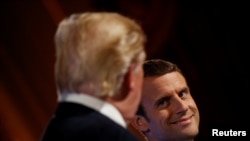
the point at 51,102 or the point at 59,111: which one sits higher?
the point at 59,111

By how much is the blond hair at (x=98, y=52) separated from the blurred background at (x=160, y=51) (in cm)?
148

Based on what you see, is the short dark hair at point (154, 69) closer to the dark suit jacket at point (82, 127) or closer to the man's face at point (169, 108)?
the man's face at point (169, 108)

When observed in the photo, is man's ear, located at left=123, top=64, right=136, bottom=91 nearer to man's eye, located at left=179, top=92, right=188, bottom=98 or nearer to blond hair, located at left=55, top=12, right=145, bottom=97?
blond hair, located at left=55, top=12, right=145, bottom=97

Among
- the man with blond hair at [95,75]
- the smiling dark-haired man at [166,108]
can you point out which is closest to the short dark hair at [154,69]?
the smiling dark-haired man at [166,108]

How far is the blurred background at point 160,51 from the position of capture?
2.19m

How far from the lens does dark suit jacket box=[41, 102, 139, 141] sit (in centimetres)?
66

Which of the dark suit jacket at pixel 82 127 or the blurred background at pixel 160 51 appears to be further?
the blurred background at pixel 160 51

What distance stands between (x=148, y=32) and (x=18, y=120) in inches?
29.6

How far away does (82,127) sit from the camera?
663 millimetres

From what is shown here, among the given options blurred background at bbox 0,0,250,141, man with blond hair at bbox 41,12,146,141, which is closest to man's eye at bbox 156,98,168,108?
man with blond hair at bbox 41,12,146,141

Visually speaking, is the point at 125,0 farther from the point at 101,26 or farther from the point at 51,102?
the point at 101,26

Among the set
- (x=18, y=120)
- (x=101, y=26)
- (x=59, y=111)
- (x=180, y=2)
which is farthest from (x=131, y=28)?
(x=180, y=2)

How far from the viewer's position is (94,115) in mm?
674

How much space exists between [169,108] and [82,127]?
0.58 metres
